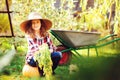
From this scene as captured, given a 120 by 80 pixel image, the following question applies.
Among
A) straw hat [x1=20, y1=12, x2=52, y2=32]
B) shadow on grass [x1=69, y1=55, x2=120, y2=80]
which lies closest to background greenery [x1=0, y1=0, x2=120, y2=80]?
straw hat [x1=20, y1=12, x2=52, y2=32]

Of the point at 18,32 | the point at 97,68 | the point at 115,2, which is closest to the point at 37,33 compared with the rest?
the point at 18,32

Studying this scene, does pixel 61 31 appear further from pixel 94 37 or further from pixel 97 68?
pixel 97 68

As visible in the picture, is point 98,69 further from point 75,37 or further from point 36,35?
point 36,35

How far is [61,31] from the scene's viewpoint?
5.37 feet

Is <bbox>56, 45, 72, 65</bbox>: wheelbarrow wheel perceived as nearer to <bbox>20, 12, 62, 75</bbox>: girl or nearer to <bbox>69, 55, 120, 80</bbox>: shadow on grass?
<bbox>20, 12, 62, 75</bbox>: girl

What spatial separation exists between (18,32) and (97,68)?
1.39 m

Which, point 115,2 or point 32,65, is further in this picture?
point 32,65

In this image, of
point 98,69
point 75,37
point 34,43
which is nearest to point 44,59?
point 34,43

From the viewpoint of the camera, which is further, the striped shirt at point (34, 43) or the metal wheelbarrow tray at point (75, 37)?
the striped shirt at point (34, 43)

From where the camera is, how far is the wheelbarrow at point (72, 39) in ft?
5.29

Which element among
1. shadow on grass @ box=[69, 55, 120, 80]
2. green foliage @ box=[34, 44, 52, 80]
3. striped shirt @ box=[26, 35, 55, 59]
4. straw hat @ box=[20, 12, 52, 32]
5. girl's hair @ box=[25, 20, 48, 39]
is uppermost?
shadow on grass @ box=[69, 55, 120, 80]

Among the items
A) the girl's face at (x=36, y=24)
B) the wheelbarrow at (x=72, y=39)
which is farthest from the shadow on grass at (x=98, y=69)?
the girl's face at (x=36, y=24)

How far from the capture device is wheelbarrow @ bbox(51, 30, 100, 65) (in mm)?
1613

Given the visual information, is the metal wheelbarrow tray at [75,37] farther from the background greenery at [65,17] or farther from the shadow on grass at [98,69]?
the shadow on grass at [98,69]
